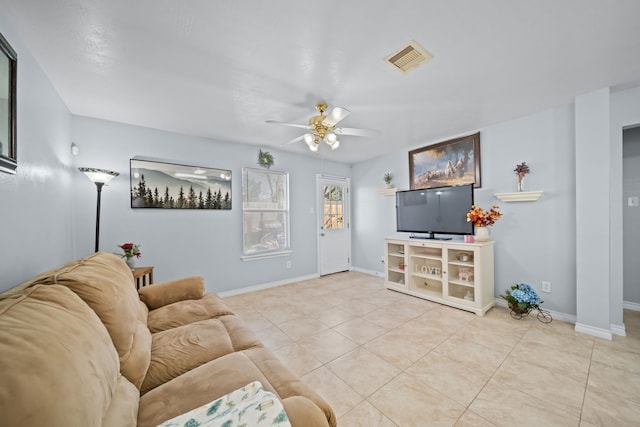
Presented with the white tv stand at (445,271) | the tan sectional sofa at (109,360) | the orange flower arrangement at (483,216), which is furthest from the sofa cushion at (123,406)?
the orange flower arrangement at (483,216)

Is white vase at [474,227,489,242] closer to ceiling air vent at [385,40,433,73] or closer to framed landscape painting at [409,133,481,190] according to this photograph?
framed landscape painting at [409,133,481,190]

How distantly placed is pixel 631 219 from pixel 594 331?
1608 mm

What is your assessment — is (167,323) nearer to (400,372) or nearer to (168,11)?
(400,372)

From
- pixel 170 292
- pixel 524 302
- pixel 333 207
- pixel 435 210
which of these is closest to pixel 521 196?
pixel 435 210

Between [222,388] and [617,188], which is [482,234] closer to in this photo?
[617,188]

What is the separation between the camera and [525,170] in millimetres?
2818

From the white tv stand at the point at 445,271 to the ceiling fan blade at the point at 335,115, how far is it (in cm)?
220

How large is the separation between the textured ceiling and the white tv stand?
1.72 m

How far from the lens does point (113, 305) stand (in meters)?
1.09

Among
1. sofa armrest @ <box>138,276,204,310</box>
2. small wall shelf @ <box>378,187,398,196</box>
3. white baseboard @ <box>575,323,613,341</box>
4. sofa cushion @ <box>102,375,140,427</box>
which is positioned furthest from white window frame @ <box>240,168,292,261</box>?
white baseboard @ <box>575,323,613,341</box>

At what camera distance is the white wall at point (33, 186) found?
4.58 feet

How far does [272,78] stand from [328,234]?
3.32m

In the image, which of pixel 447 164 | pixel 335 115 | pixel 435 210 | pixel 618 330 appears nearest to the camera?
pixel 335 115

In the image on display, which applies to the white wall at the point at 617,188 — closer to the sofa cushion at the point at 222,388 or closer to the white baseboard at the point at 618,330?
the white baseboard at the point at 618,330
